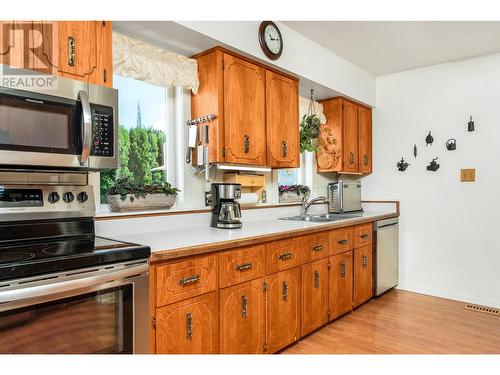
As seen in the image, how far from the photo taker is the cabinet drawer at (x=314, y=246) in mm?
2451

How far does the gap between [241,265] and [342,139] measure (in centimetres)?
215

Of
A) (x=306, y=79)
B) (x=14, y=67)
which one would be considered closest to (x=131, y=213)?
(x=14, y=67)

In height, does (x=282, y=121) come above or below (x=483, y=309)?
above

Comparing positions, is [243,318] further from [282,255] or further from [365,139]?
[365,139]

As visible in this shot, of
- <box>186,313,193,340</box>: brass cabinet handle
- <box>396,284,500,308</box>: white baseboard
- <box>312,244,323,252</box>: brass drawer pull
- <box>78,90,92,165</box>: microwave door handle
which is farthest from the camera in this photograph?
<box>396,284,500,308</box>: white baseboard

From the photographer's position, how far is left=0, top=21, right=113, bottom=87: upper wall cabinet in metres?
1.38

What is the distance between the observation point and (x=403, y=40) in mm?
3039

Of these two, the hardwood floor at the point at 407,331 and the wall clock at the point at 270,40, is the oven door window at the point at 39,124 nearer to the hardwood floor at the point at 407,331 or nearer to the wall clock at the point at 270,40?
the wall clock at the point at 270,40

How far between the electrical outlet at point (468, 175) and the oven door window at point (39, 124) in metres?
3.43

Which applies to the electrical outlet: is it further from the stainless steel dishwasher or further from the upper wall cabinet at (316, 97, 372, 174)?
the upper wall cabinet at (316, 97, 372, 174)

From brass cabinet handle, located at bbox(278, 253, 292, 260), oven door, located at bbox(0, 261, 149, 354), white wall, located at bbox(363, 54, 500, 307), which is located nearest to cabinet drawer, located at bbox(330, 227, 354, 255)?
brass cabinet handle, located at bbox(278, 253, 292, 260)

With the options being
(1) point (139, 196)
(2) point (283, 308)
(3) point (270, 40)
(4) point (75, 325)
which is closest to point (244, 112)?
(3) point (270, 40)

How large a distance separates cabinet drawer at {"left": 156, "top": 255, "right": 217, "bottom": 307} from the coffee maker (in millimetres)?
564

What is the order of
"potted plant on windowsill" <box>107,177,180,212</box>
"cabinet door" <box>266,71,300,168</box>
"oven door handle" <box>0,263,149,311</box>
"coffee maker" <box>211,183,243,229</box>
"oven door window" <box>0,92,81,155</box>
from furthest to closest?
"cabinet door" <box>266,71,300,168</box> < "coffee maker" <box>211,183,243,229</box> < "potted plant on windowsill" <box>107,177,180,212</box> < "oven door window" <box>0,92,81,155</box> < "oven door handle" <box>0,263,149,311</box>
